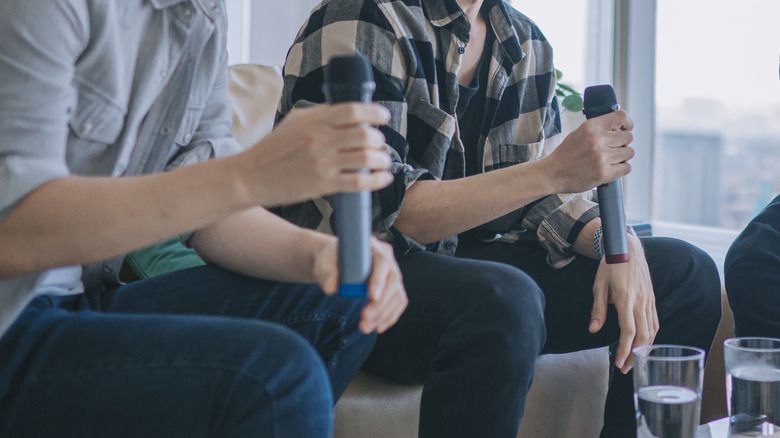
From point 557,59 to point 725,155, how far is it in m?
0.73

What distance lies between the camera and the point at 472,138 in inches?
48.6

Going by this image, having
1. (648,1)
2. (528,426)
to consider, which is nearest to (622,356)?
(528,426)

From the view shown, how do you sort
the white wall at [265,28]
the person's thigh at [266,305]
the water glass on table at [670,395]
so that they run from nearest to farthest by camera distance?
the water glass on table at [670,395]
the person's thigh at [266,305]
the white wall at [265,28]

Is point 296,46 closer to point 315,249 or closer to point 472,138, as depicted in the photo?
point 472,138

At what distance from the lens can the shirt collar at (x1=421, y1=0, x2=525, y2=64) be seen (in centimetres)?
116

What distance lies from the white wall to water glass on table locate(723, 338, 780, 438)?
196cm

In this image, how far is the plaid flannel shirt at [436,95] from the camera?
1.05 m

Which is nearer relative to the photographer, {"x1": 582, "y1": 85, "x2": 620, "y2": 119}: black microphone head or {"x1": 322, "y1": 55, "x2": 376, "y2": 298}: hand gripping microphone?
{"x1": 322, "y1": 55, "x2": 376, "y2": 298}: hand gripping microphone

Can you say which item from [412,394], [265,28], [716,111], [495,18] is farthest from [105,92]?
[716,111]

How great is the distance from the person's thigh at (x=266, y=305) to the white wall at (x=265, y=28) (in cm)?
171

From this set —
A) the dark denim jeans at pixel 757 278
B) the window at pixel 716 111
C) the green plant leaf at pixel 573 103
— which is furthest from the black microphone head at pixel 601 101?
the window at pixel 716 111

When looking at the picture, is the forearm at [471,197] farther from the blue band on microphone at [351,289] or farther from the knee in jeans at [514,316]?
the blue band on microphone at [351,289]

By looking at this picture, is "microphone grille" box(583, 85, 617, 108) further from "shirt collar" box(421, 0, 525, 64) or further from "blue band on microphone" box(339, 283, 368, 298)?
"blue band on microphone" box(339, 283, 368, 298)

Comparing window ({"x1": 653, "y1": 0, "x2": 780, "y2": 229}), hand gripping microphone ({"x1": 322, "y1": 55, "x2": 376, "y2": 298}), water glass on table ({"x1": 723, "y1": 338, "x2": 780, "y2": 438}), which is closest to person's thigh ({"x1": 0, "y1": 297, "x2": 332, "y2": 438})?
hand gripping microphone ({"x1": 322, "y1": 55, "x2": 376, "y2": 298})
